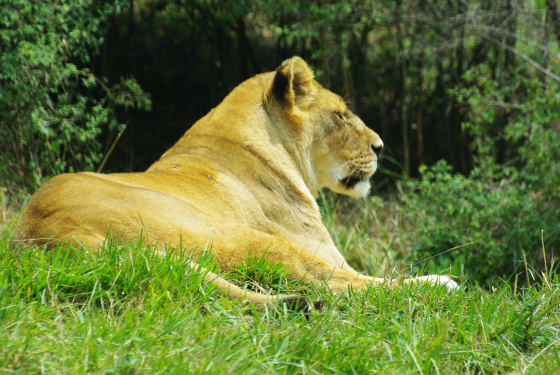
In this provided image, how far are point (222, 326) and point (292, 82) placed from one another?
7.35ft

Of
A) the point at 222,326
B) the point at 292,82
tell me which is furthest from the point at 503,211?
the point at 222,326

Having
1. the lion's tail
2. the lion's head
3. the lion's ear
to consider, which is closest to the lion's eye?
the lion's head

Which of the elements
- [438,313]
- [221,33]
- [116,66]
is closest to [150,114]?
[116,66]

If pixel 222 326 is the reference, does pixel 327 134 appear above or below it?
below

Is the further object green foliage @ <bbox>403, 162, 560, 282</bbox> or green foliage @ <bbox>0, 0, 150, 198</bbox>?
green foliage @ <bbox>403, 162, 560, 282</bbox>

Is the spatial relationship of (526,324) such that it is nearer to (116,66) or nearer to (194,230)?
(194,230)

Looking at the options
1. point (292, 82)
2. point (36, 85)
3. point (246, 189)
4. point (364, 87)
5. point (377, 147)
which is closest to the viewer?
point (246, 189)

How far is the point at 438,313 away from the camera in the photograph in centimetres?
277

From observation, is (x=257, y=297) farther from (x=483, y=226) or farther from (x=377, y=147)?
(x=483, y=226)

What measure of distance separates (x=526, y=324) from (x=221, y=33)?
6.92 meters

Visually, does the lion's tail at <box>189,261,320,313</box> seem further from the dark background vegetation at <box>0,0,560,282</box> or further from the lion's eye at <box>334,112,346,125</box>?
Answer: the lion's eye at <box>334,112,346,125</box>

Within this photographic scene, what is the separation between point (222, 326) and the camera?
250 centimetres

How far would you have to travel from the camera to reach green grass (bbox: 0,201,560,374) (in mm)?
2189

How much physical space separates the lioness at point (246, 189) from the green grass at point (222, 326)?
0.58ft
